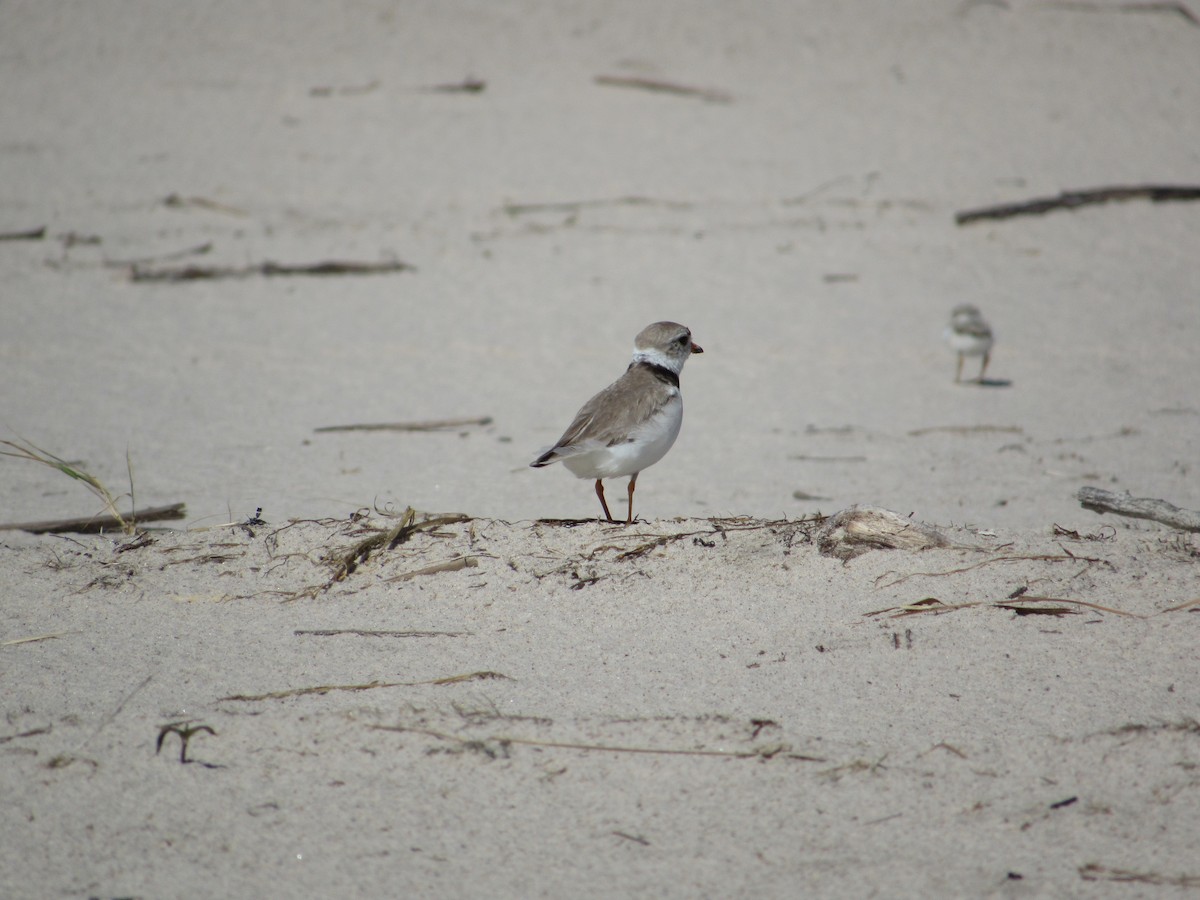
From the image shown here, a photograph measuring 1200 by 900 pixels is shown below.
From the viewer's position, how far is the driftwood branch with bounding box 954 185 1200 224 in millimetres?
10328

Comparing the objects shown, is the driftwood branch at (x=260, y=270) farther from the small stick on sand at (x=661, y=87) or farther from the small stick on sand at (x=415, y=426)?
the small stick on sand at (x=661, y=87)

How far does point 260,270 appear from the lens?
9523 mm

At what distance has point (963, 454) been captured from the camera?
22.0 feet

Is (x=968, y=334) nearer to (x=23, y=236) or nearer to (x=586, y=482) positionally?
(x=586, y=482)

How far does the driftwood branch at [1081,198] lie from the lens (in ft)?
33.9

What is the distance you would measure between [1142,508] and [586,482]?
3.11 meters

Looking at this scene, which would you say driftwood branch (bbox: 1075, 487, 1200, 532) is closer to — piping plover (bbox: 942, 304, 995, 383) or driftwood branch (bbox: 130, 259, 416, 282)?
piping plover (bbox: 942, 304, 995, 383)

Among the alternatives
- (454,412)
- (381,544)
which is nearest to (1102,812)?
(381,544)

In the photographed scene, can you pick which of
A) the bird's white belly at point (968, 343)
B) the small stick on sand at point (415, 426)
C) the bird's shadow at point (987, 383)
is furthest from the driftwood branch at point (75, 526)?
the bird's shadow at point (987, 383)

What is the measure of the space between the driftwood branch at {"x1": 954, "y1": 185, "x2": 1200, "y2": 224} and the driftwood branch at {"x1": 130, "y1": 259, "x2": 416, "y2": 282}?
16.8 ft

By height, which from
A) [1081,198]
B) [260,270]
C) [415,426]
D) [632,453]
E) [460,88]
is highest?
[460,88]

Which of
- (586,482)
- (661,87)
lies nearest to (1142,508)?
(586,482)

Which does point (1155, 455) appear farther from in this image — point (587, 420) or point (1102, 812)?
point (1102, 812)

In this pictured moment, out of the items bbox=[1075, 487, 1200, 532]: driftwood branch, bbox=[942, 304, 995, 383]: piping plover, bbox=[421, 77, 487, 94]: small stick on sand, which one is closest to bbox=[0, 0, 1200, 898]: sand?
bbox=[421, 77, 487, 94]: small stick on sand
